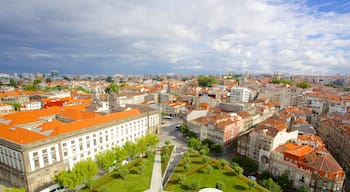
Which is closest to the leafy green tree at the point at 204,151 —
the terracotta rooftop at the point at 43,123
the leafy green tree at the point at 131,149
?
the leafy green tree at the point at 131,149

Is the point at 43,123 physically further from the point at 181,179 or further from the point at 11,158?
the point at 181,179

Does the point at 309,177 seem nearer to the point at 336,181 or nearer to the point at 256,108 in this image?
the point at 336,181

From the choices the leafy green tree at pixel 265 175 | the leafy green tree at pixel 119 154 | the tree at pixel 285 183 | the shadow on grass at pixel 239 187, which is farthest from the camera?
the leafy green tree at pixel 119 154

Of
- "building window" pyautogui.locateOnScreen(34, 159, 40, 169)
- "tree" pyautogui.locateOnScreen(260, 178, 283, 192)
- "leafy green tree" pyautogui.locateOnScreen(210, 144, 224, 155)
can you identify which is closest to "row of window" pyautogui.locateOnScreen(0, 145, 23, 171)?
"building window" pyautogui.locateOnScreen(34, 159, 40, 169)

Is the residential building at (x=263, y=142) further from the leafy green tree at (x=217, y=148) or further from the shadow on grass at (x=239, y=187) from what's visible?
the shadow on grass at (x=239, y=187)

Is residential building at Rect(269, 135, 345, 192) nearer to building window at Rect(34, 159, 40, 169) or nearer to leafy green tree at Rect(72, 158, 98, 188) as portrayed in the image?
leafy green tree at Rect(72, 158, 98, 188)

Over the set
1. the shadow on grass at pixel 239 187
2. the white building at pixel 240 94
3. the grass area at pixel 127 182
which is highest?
the white building at pixel 240 94
